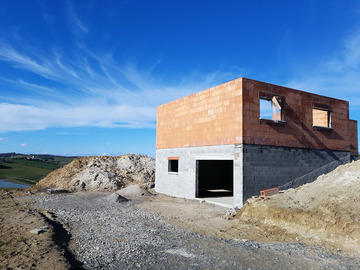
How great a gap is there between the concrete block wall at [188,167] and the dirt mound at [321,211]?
185cm

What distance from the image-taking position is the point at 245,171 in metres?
12.0

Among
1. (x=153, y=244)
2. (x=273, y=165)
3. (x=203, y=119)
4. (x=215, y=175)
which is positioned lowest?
(x=153, y=244)

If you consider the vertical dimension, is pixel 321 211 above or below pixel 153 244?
above

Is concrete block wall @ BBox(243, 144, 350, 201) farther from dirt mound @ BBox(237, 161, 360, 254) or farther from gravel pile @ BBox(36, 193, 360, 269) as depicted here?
gravel pile @ BBox(36, 193, 360, 269)

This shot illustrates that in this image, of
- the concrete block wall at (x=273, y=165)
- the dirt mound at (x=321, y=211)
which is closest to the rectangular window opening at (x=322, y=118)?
the concrete block wall at (x=273, y=165)

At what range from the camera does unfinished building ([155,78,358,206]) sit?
12.4 meters

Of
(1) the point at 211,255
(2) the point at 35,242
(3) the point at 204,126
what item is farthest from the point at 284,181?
(2) the point at 35,242

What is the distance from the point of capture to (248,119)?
491 inches

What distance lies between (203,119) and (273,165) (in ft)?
15.6

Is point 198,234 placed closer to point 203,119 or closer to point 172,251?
point 172,251

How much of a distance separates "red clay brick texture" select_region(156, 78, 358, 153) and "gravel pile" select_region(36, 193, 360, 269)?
19.7ft

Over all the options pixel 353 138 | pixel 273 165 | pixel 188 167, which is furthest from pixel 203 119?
pixel 353 138

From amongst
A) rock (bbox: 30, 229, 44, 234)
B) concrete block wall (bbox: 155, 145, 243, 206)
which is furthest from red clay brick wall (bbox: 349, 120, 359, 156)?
rock (bbox: 30, 229, 44, 234)

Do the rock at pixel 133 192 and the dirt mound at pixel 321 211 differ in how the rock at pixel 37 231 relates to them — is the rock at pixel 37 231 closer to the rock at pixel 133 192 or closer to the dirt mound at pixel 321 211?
the dirt mound at pixel 321 211
